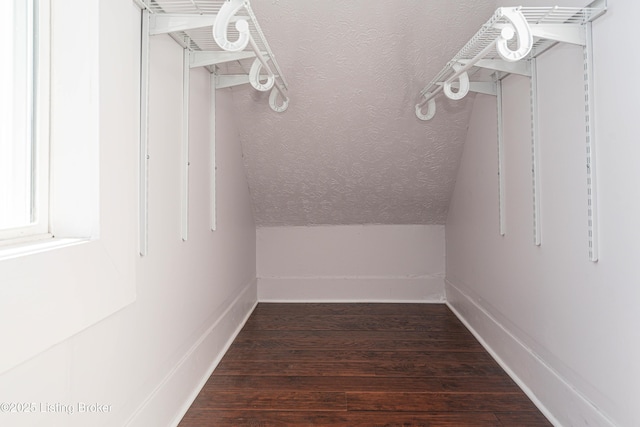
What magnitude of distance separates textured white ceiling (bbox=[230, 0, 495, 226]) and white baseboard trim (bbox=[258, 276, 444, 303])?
1.69 ft

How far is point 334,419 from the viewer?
2082 millimetres

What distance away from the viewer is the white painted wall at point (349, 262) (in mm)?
4281

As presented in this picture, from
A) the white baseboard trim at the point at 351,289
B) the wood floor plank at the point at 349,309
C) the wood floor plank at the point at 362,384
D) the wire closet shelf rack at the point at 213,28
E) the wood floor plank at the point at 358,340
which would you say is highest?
the wire closet shelf rack at the point at 213,28

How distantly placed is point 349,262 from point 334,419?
2285 mm

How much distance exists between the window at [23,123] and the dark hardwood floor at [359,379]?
1.22 m

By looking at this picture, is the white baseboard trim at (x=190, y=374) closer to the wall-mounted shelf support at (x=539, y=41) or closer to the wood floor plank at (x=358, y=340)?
the wood floor plank at (x=358, y=340)

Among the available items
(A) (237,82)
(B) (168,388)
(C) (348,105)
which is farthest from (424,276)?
(B) (168,388)

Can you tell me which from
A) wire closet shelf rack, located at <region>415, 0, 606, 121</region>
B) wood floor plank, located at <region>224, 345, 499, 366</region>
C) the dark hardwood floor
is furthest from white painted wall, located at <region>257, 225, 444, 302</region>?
wire closet shelf rack, located at <region>415, 0, 606, 121</region>

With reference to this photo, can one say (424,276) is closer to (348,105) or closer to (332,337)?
(332,337)

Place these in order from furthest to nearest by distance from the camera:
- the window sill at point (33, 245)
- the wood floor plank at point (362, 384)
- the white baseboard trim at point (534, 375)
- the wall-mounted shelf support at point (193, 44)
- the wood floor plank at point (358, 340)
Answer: the wood floor plank at point (358, 340) → the wood floor plank at point (362, 384) → the white baseboard trim at point (534, 375) → the wall-mounted shelf support at point (193, 44) → the window sill at point (33, 245)

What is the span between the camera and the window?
1.19 m

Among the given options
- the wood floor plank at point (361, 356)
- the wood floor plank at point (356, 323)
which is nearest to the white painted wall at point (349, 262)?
the wood floor plank at point (356, 323)

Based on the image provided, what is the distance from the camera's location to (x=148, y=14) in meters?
1.76

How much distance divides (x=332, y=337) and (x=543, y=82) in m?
1.99
